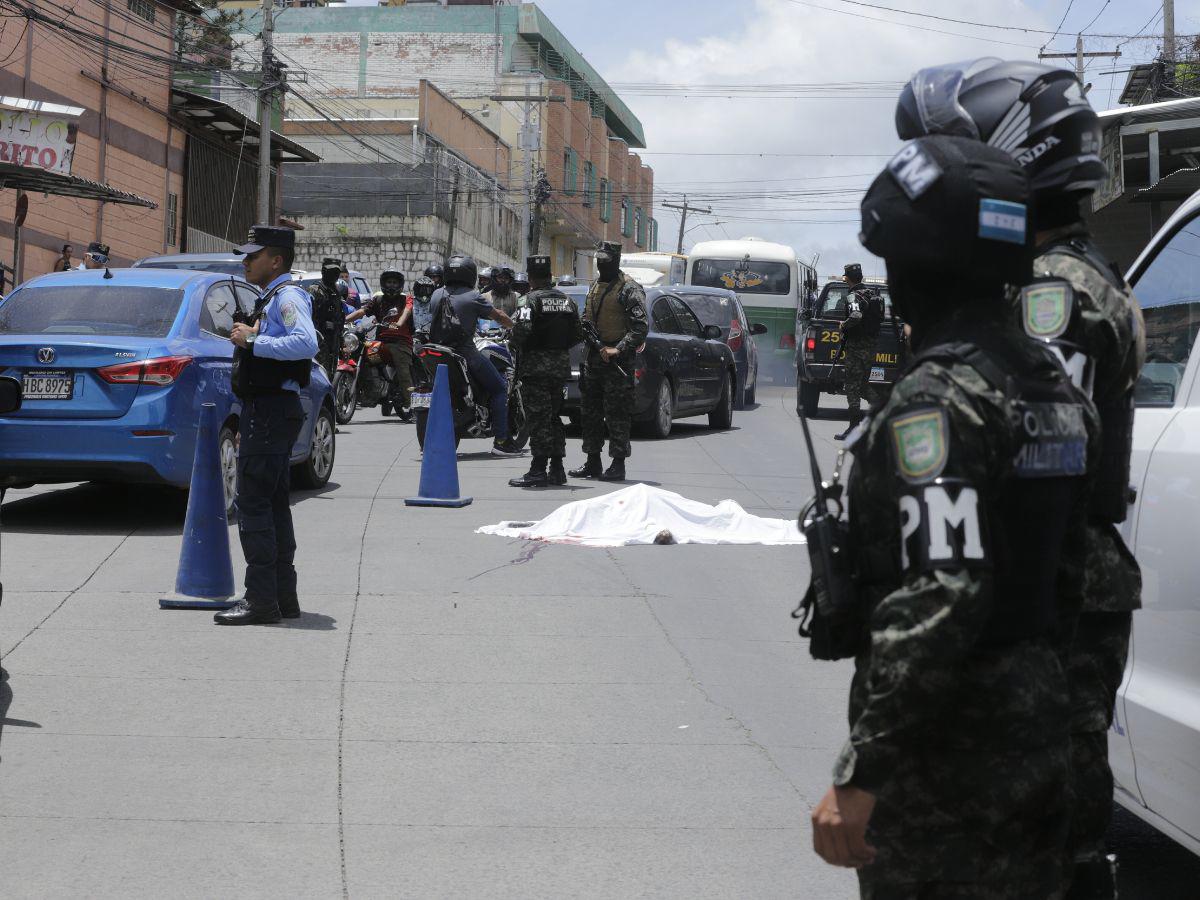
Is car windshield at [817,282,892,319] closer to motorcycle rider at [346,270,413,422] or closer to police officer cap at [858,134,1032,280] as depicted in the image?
motorcycle rider at [346,270,413,422]

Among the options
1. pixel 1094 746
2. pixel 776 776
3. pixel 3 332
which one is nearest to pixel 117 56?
pixel 3 332

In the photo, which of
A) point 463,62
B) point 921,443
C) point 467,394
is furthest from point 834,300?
point 463,62

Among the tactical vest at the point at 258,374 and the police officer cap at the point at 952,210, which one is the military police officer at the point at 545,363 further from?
the police officer cap at the point at 952,210

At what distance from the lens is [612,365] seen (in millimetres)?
13398

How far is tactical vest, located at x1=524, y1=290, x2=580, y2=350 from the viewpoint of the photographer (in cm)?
1322

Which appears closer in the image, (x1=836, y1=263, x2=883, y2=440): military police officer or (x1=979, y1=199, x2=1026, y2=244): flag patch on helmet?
(x1=979, y1=199, x2=1026, y2=244): flag patch on helmet

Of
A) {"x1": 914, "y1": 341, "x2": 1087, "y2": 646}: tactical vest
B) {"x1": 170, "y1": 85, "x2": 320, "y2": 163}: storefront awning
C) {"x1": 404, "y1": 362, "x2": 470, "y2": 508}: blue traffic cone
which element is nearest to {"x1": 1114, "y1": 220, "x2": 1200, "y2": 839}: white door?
{"x1": 914, "y1": 341, "x2": 1087, "y2": 646}: tactical vest

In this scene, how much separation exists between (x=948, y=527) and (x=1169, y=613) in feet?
5.96

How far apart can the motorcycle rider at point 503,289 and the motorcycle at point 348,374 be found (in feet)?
5.64

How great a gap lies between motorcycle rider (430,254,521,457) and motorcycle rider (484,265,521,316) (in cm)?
90

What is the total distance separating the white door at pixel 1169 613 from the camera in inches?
148

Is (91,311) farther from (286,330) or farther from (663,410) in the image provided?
(663,410)

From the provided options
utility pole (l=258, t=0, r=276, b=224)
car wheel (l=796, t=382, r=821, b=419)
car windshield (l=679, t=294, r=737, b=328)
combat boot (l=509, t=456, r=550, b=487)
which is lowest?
combat boot (l=509, t=456, r=550, b=487)


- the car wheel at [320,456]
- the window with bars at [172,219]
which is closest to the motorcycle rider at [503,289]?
the car wheel at [320,456]
